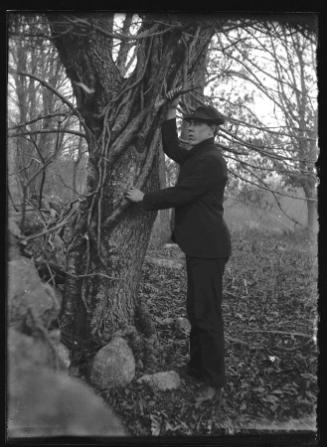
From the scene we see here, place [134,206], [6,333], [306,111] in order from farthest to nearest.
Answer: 1. [306,111]
2. [134,206]
3. [6,333]

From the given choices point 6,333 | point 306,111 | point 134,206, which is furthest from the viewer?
point 306,111

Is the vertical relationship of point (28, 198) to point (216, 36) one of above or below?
below

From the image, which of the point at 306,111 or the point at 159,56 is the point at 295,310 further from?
the point at 159,56

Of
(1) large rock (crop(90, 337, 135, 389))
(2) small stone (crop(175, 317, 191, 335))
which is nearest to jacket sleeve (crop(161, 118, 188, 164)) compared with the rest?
(2) small stone (crop(175, 317, 191, 335))

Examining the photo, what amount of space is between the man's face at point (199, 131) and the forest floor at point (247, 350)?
0.97m

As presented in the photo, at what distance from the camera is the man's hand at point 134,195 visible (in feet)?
11.0

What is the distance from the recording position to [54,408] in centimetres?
313

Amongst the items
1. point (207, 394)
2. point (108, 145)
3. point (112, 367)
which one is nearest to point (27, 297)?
point (112, 367)

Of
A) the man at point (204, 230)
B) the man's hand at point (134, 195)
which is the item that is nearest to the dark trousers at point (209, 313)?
the man at point (204, 230)

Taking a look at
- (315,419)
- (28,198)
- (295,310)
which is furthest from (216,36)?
(315,419)

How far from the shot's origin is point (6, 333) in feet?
10.4

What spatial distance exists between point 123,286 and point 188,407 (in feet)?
3.62

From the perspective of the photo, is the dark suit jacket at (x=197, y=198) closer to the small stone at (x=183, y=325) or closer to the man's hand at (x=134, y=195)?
the man's hand at (x=134, y=195)

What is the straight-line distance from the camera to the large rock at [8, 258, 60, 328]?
10.3 feet
